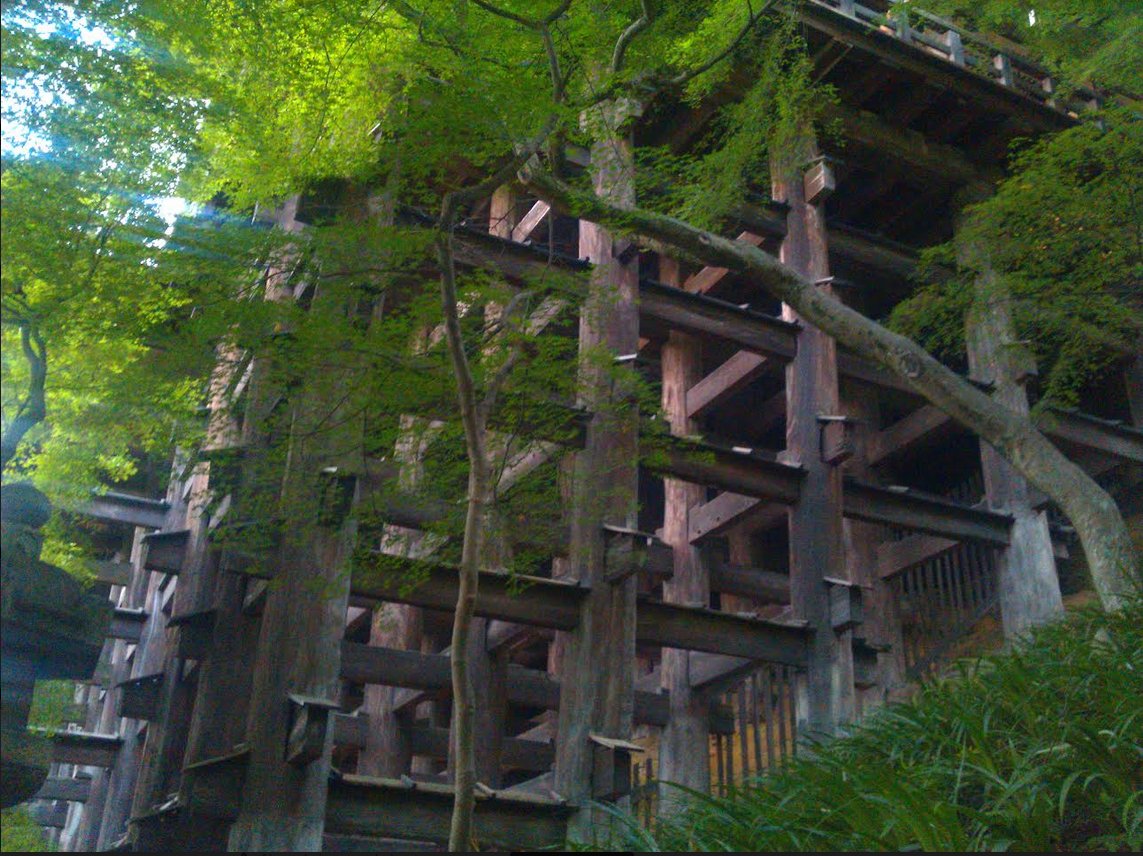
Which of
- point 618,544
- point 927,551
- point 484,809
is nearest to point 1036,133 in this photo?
point 927,551

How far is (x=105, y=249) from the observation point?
257 inches

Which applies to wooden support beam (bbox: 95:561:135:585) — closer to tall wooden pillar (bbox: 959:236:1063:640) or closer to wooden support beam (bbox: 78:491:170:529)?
wooden support beam (bbox: 78:491:170:529)

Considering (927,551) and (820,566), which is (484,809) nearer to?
(820,566)

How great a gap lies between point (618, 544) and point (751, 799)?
4.79 metres

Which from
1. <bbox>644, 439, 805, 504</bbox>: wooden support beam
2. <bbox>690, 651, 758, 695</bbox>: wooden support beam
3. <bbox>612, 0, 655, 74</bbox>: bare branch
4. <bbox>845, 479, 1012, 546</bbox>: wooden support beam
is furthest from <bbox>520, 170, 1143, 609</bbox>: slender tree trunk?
<bbox>690, 651, 758, 695</bbox>: wooden support beam

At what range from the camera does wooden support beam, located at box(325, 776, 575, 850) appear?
9219mm

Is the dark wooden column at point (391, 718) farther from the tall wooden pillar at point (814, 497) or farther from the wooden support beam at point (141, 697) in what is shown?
the tall wooden pillar at point (814, 497)

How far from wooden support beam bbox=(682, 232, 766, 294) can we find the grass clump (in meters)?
8.82

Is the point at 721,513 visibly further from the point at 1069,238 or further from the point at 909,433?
the point at 1069,238

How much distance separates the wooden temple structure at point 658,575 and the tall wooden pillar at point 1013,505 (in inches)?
1.6

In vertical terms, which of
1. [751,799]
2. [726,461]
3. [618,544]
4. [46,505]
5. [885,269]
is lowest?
[751,799]

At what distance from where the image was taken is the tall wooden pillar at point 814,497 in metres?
11.9

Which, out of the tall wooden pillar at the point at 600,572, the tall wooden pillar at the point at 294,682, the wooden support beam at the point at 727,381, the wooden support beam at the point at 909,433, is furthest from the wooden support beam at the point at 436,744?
the wooden support beam at the point at 909,433

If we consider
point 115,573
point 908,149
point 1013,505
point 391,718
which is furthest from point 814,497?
point 115,573
